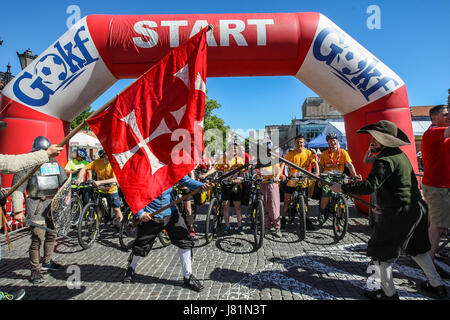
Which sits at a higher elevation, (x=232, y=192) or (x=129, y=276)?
(x=232, y=192)

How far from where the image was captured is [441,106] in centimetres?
359

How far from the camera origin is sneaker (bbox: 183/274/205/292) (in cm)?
314

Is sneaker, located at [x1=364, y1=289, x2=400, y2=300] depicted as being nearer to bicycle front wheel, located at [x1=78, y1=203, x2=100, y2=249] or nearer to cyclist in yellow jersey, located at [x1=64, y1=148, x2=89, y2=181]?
bicycle front wheel, located at [x1=78, y1=203, x2=100, y2=249]

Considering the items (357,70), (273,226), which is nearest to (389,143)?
(273,226)

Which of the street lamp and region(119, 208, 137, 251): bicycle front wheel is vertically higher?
the street lamp

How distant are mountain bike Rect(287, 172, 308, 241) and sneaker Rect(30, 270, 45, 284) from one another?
14.1 feet

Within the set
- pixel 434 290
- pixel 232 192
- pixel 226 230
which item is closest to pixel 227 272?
pixel 226 230

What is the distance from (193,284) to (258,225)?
176 centimetres

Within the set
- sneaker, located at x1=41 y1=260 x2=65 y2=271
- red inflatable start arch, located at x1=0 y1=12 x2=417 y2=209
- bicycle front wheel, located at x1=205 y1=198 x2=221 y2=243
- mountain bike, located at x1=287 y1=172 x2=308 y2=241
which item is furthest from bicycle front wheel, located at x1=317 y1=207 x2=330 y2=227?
sneaker, located at x1=41 y1=260 x2=65 y2=271

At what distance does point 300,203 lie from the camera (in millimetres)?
5070

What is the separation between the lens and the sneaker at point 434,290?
2832 millimetres

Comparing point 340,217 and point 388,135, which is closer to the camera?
point 388,135

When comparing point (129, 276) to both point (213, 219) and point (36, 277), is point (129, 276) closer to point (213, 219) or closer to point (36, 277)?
point (36, 277)

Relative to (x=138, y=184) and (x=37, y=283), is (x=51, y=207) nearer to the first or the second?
(x=37, y=283)
